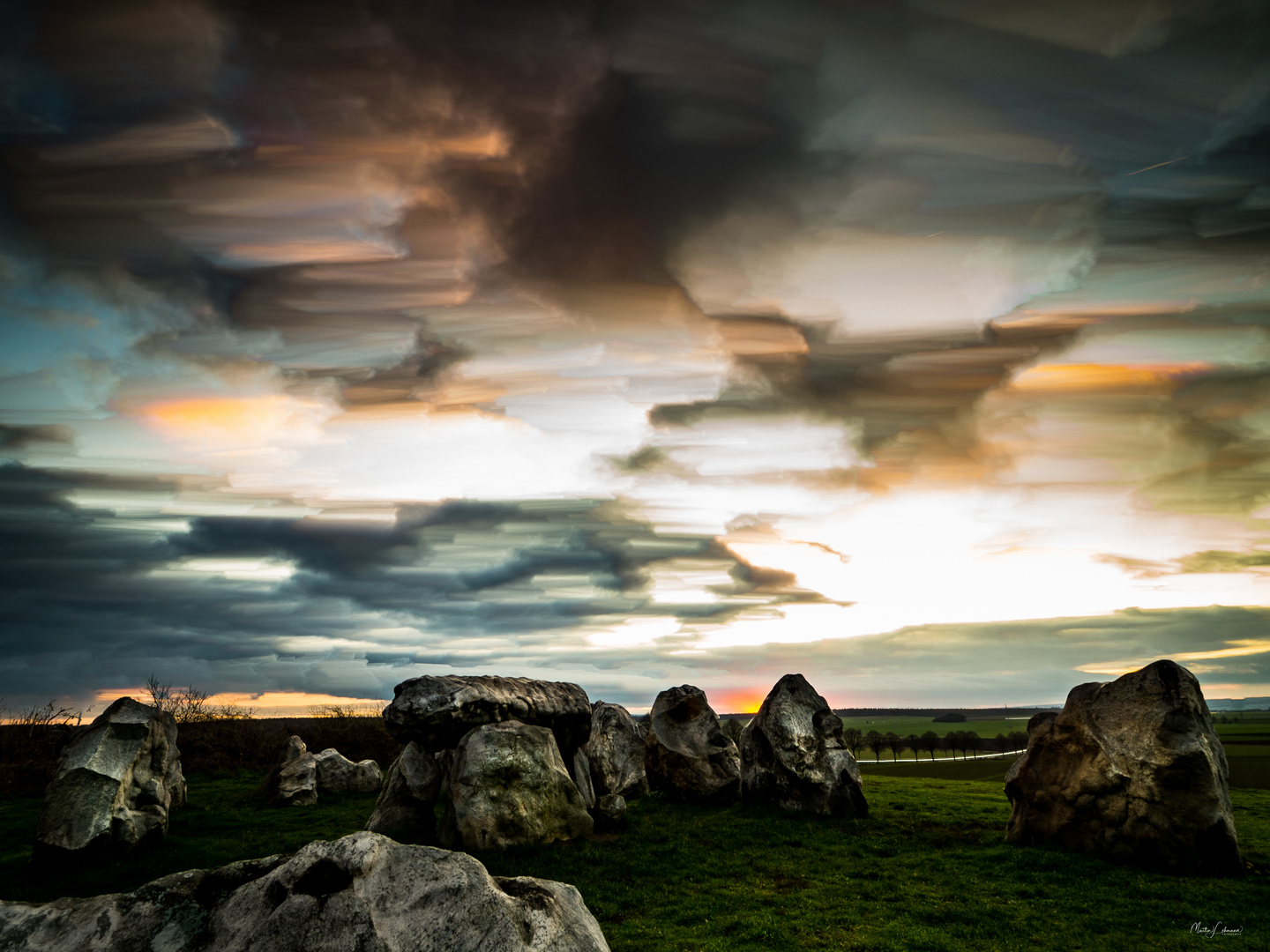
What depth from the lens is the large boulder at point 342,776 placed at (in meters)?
31.3

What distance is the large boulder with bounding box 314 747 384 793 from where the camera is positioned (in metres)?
31.3

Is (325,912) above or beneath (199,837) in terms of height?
above

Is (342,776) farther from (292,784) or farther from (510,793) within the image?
(510,793)

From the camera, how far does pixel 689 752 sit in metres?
28.3

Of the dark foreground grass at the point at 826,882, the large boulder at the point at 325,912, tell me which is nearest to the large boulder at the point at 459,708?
the dark foreground grass at the point at 826,882

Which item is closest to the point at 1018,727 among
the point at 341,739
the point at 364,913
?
the point at 341,739

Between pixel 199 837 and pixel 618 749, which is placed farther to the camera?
pixel 618 749

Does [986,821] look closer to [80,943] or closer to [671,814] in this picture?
[671,814]

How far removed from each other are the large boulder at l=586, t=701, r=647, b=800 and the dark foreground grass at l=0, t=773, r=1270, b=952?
340cm

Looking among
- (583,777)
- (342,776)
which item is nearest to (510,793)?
(583,777)

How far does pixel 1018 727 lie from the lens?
172125 millimetres

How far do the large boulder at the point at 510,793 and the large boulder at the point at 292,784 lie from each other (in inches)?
505

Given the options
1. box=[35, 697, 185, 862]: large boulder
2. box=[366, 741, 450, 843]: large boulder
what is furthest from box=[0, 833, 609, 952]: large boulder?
box=[35, 697, 185, 862]: large boulder

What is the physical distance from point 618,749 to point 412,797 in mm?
11366
